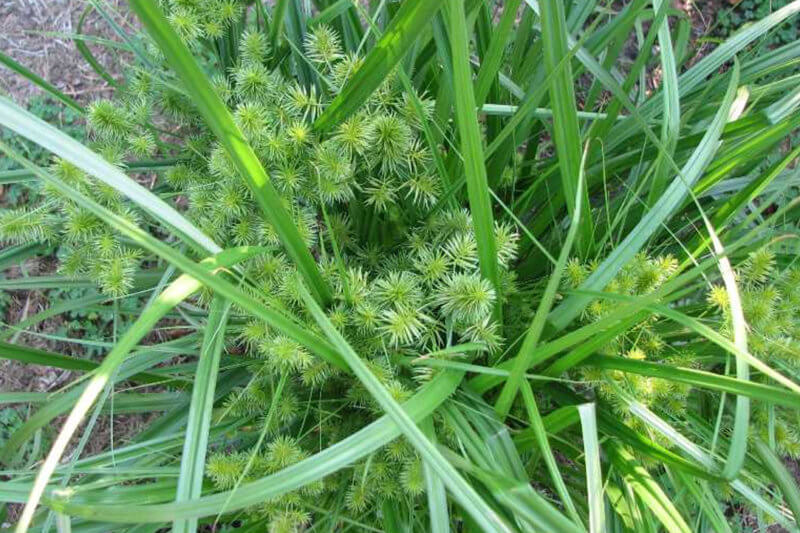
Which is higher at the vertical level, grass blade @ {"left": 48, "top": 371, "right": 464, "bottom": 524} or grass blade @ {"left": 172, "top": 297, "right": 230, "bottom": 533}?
grass blade @ {"left": 172, "top": 297, "right": 230, "bottom": 533}

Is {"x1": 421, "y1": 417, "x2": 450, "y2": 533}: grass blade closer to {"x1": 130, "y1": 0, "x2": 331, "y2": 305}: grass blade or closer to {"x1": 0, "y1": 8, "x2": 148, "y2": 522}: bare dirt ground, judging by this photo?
{"x1": 130, "y1": 0, "x2": 331, "y2": 305}: grass blade

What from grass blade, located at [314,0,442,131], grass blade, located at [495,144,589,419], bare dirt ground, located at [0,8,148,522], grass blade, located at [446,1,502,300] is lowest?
grass blade, located at [495,144,589,419]

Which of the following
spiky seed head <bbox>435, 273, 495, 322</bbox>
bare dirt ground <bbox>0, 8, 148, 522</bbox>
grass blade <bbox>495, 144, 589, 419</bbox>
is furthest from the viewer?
bare dirt ground <bbox>0, 8, 148, 522</bbox>

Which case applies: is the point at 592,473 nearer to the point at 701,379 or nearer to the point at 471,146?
the point at 701,379

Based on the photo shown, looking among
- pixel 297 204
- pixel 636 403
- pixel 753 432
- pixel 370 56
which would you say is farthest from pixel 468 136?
pixel 753 432

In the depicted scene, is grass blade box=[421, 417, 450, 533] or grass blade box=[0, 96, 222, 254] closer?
grass blade box=[0, 96, 222, 254]

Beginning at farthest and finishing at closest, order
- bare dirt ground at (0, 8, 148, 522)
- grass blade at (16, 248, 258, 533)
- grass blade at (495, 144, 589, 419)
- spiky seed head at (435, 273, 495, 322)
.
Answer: bare dirt ground at (0, 8, 148, 522)
spiky seed head at (435, 273, 495, 322)
grass blade at (495, 144, 589, 419)
grass blade at (16, 248, 258, 533)

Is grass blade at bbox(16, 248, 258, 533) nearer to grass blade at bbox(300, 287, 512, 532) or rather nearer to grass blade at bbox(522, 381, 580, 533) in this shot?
grass blade at bbox(300, 287, 512, 532)

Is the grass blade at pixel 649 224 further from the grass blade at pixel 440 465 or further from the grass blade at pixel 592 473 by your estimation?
the grass blade at pixel 440 465

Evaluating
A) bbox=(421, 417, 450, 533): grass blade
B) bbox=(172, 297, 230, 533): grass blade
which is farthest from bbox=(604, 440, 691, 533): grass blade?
bbox=(172, 297, 230, 533): grass blade

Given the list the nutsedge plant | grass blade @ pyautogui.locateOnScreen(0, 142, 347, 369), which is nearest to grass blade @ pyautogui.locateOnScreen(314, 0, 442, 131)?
the nutsedge plant

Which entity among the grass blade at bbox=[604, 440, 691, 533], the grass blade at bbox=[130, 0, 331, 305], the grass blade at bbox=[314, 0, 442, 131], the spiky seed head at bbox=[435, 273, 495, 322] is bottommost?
the grass blade at bbox=[604, 440, 691, 533]
